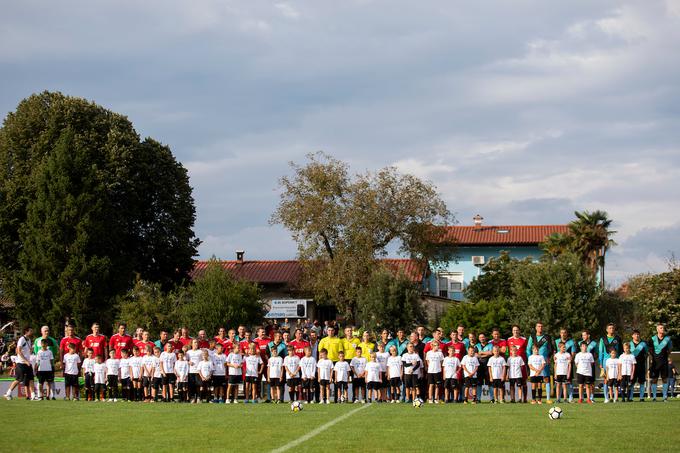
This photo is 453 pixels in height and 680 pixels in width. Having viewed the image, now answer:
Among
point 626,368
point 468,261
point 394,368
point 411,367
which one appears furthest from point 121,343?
point 468,261

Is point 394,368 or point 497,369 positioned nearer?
point 497,369

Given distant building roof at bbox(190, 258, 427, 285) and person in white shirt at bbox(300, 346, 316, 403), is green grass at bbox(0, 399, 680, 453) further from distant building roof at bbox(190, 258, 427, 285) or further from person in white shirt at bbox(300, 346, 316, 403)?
distant building roof at bbox(190, 258, 427, 285)

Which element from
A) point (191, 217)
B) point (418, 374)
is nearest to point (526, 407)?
point (418, 374)

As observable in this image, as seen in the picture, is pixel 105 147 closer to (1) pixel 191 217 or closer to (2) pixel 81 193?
(2) pixel 81 193

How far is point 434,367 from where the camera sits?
22828mm

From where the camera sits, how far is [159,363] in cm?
2341

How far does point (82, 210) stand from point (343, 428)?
1257 inches

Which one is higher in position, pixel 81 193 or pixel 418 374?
pixel 81 193

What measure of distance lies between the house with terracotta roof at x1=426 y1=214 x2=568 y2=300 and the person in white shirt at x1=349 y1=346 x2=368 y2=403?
57566mm

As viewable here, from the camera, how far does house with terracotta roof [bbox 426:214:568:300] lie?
82.6m

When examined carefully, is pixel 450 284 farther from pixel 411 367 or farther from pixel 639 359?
pixel 411 367

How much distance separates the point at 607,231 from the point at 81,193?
124 ft

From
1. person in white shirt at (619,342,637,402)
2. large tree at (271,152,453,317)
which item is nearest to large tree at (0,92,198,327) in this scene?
large tree at (271,152,453,317)

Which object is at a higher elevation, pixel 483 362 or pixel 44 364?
pixel 483 362
